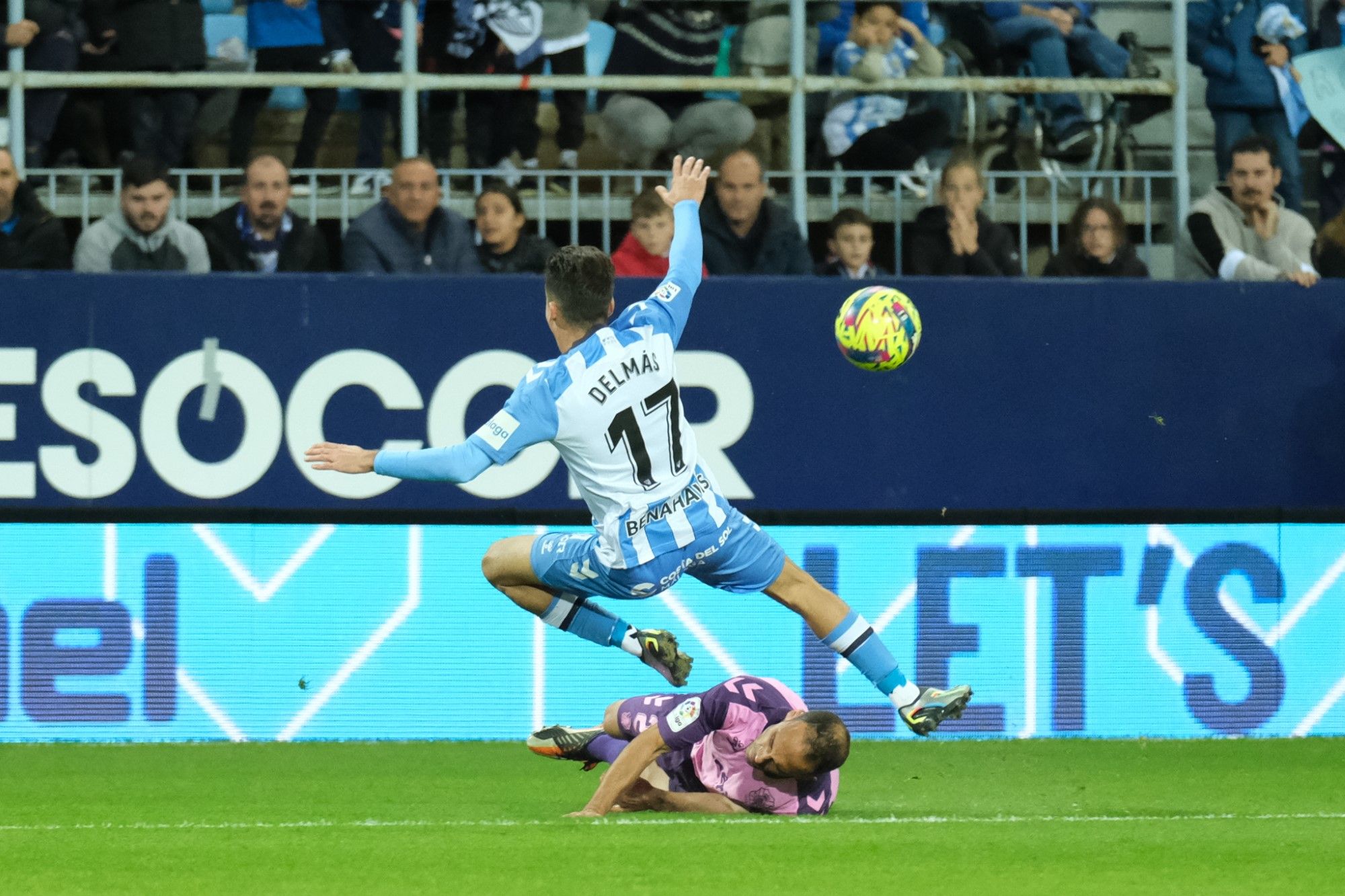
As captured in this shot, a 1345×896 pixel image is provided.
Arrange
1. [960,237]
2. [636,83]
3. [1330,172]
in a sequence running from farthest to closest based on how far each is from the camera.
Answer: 1. [1330,172]
2. [636,83]
3. [960,237]

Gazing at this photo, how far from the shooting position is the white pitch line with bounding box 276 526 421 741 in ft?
35.1

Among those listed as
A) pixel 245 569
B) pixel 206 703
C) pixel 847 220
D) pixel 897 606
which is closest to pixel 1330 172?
pixel 847 220

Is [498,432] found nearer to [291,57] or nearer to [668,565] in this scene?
[668,565]

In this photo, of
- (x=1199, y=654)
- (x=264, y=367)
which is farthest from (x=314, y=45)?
(x=1199, y=654)

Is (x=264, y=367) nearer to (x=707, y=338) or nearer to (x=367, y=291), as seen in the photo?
(x=367, y=291)

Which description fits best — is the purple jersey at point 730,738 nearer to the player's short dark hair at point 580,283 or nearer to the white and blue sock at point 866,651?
the white and blue sock at point 866,651

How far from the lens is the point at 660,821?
7785 mm

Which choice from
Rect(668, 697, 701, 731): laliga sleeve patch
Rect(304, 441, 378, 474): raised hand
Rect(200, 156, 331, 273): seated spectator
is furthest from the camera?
Rect(200, 156, 331, 273): seated spectator

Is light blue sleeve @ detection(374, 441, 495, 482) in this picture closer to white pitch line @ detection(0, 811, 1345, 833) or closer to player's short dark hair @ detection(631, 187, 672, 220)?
white pitch line @ detection(0, 811, 1345, 833)

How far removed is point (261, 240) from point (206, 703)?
236 centimetres

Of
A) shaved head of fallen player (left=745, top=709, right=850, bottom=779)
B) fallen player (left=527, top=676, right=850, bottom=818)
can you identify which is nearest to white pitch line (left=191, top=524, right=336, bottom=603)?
fallen player (left=527, top=676, right=850, bottom=818)

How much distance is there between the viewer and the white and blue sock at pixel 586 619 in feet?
27.0

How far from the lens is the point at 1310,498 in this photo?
11.3 m

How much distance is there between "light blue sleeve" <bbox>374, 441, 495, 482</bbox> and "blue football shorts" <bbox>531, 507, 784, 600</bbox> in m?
0.64
